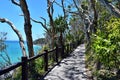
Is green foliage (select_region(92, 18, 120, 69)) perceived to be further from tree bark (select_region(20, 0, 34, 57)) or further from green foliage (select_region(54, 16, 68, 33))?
green foliage (select_region(54, 16, 68, 33))

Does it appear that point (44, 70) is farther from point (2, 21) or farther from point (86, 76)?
point (2, 21)

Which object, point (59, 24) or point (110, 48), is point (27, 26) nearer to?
point (110, 48)

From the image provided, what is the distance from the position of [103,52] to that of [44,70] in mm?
4465

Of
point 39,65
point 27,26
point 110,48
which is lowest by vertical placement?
point 39,65

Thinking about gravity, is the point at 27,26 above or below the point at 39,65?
above

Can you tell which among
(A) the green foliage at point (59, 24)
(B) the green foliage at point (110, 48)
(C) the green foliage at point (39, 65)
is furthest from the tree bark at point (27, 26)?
(A) the green foliage at point (59, 24)

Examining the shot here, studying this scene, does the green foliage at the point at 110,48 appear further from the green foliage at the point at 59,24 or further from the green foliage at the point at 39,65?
the green foliage at the point at 59,24

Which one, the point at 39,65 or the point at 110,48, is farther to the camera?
the point at 39,65

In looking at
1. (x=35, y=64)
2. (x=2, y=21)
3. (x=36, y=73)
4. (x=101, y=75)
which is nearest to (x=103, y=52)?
(x=101, y=75)

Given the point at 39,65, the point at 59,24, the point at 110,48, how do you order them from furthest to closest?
the point at 59,24 < the point at 39,65 < the point at 110,48

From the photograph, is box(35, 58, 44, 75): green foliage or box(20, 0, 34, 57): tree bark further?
box(20, 0, 34, 57): tree bark

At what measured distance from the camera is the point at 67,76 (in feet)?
43.0

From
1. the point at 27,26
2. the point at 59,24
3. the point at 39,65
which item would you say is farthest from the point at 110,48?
the point at 59,24

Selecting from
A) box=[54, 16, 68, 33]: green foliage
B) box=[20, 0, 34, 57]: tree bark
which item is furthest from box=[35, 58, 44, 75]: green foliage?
box=[54, 16, 68, 33]: green foliage
